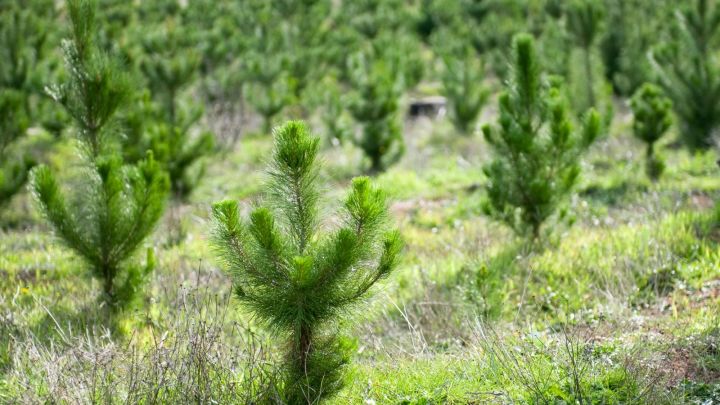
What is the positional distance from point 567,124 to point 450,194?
354 centimetres

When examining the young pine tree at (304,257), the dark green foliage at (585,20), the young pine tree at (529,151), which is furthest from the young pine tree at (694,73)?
the young pine tree at (304,257)

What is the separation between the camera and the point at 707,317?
4680 mm

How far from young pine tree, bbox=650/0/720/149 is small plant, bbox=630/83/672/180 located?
1.45 meters

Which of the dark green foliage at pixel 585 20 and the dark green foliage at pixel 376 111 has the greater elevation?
the dark green foliage at pixel 585 20

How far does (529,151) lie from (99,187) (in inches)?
136

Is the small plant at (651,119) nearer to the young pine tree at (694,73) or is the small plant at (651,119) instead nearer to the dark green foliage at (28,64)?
the young pine tree at (694,73)

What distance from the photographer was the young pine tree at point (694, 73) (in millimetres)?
10406

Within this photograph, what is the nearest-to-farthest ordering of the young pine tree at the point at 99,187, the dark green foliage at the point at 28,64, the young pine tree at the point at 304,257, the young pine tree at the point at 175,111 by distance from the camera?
the young pine tree at the point at 304,257
the young pine tree at the point at 99,187
the young pine tree at the point at 175,111
the dark green foliage at the point at 28,64

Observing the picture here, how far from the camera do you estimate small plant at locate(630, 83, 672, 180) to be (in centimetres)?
909

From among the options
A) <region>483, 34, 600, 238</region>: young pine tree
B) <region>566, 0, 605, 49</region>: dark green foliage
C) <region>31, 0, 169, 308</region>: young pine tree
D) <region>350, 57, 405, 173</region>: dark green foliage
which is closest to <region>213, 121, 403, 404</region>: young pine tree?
<region>31, 0, 169, 308</region>: young pine tree

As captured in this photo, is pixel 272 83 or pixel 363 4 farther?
pixel 363 4

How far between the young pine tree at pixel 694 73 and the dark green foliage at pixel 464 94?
12.1 feet

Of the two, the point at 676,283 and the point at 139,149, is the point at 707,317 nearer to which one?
the point at 676,283

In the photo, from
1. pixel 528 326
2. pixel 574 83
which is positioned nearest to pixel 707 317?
pixel 528 326
